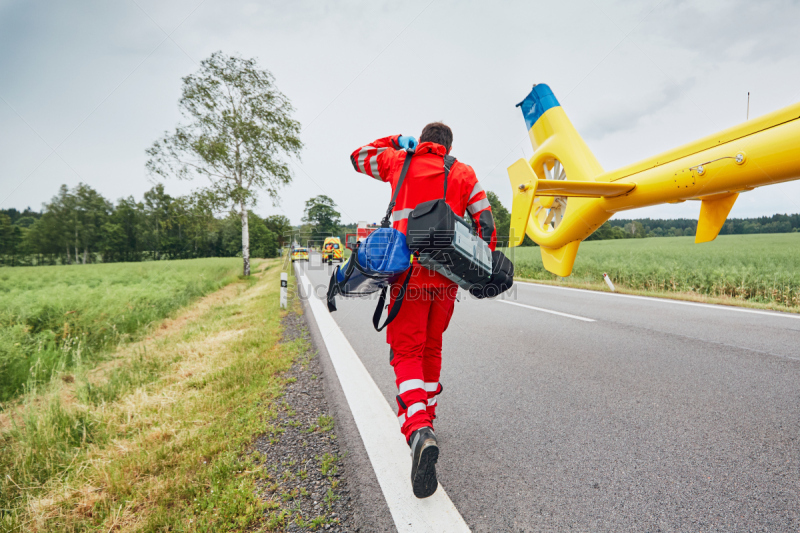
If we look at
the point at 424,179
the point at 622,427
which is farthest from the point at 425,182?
the point at 622,427

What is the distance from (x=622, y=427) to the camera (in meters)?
2.25

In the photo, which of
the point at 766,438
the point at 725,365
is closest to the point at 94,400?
the point at 766,438

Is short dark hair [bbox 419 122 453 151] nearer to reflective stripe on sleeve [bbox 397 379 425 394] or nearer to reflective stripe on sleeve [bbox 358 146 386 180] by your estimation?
reflective stripe on sleeve [bbox 358 146 386 180]

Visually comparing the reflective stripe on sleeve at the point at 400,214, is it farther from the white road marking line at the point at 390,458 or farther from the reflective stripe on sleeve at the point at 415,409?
the white road marking line at the point at 390,458

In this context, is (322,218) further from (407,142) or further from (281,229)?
(407,142)

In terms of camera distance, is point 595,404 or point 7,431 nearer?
point 595,404

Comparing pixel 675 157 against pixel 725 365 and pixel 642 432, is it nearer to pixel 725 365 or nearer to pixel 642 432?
pixel 725 365

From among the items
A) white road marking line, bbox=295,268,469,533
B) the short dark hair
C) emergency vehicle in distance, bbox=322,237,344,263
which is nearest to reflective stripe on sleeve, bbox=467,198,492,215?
the short dark hair

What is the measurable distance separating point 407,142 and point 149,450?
2639 millimetres

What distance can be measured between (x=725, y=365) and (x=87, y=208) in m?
35.5

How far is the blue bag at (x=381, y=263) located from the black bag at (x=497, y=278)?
0.54m

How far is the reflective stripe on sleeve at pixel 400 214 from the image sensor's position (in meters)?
2.07

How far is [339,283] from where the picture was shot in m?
2.18

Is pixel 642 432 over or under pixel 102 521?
over
